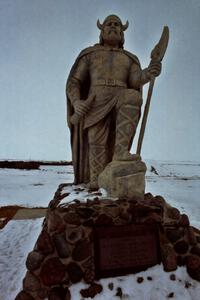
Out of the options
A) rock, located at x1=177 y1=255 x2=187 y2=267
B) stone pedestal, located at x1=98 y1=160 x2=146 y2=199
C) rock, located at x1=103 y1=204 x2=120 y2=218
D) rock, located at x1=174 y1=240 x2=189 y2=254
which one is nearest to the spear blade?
A: stone pedestal, located at x1=98 y1=160 x2=146 y2=199

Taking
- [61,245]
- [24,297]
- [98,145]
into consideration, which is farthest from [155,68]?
[24,297]

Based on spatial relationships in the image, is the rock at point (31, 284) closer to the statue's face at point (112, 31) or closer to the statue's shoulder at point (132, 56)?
the statue's shoulder at point (132, 56)

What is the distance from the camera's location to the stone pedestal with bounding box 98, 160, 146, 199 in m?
2.50

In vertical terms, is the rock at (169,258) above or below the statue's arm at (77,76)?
below

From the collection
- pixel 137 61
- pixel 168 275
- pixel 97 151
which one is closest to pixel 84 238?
pixel 168 275

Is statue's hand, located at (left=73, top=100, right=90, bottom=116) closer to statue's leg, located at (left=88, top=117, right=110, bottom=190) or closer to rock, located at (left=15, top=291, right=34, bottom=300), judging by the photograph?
statue's leg, located at (left=88, top=117, right=110, bottom=190)

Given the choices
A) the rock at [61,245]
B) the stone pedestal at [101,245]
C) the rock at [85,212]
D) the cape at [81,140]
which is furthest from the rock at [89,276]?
the cape at [81,140]

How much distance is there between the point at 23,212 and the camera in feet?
19.4

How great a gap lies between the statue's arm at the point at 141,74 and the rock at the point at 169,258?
1899 millimetres

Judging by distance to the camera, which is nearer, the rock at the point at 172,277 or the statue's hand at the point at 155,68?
the rock at the point at 172,277

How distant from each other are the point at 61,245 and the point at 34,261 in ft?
0.82

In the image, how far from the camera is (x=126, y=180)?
2.50 metres

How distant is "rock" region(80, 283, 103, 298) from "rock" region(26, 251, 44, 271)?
0.42 m

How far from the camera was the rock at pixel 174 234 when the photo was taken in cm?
231
